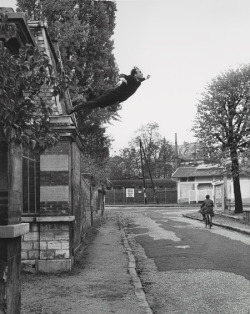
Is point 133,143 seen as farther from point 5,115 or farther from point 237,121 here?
point 5,115

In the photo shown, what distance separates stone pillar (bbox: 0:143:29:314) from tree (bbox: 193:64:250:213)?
950 inches

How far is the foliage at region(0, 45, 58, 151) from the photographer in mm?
4113

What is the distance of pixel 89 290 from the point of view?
8156 millimetres

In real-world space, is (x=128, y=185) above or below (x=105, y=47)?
below

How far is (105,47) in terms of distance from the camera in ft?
94.2

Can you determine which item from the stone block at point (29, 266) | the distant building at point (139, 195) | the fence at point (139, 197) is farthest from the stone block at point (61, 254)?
the fence at point (139, 197)

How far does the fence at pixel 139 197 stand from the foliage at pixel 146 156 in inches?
436

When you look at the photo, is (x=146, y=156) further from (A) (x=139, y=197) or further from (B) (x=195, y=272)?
(B) (x=195, y=272)

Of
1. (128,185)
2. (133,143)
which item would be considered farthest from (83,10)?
(133,143)

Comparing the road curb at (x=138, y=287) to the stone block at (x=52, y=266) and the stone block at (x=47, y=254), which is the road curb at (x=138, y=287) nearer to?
the stone block at (x=52, y=266)

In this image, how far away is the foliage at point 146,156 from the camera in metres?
71.6

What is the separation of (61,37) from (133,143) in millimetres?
47232

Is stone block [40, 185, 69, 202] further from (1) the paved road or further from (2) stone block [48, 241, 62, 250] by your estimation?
(1) the paved road

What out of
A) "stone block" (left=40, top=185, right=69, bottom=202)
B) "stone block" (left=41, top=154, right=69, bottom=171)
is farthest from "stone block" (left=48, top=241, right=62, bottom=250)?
"stone block" (left=41, top=154, right=69, bottom=171)
